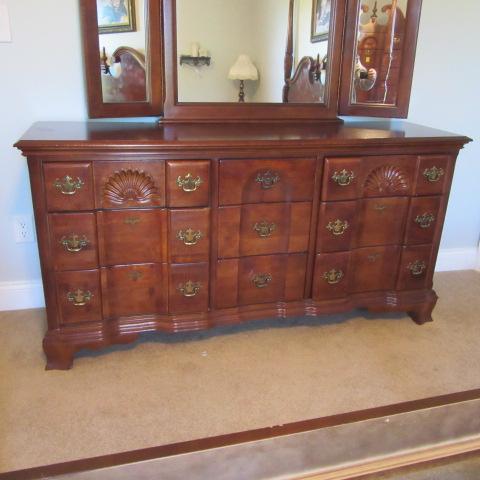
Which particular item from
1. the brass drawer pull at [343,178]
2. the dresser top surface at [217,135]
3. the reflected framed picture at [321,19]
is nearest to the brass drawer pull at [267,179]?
the dresser top surface at [217,135]

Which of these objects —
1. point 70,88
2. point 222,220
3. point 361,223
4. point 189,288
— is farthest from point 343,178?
point 70,88

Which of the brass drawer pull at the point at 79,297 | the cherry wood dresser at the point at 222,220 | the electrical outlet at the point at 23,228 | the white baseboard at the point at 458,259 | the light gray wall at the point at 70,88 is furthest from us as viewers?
the white baseboard at the point at 458,259

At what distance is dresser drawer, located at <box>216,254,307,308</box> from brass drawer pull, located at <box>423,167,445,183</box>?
576 millimetres

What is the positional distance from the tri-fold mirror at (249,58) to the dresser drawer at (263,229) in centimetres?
47

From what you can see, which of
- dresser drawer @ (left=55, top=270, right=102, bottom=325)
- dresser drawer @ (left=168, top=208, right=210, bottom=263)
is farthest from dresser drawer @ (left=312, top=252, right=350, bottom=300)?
dresser drawer @ (left=55, top=270, right=102, bottom=325)

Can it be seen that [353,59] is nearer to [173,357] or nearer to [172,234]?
[172,234]

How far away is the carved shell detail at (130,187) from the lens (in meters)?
1.67

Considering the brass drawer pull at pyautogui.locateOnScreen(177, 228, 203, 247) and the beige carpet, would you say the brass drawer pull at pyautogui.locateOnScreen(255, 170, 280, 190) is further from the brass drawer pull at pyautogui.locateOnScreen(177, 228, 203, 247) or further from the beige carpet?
the beige carpet

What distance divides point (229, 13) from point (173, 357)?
4.44 ft

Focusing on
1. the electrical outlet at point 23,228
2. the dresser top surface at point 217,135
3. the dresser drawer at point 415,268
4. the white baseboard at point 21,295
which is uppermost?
the dresser top surface at point 217,135

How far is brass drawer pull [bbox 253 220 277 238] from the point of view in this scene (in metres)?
1.86

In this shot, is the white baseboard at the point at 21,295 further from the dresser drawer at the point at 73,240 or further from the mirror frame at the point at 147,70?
the mirror frame at the point at 147,70

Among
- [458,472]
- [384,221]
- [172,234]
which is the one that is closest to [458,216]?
[384,221]

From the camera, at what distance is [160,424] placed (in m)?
1.60
